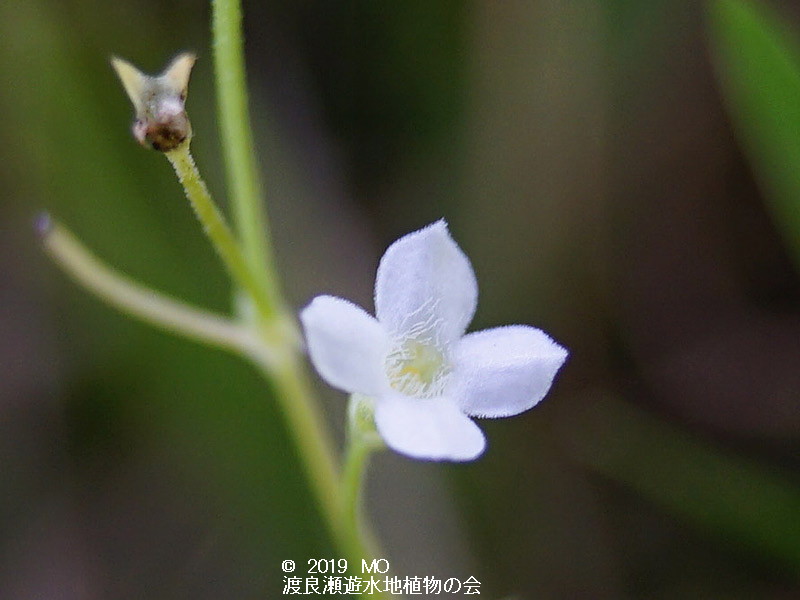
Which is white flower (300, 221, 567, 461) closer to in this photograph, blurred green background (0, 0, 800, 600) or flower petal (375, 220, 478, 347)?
flower petal (375, 220, 478, 347)

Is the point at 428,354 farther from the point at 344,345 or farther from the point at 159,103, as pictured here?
the point at 159,103

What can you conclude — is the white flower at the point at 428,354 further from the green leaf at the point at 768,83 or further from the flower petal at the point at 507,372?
the green leaf at the point at 768,83

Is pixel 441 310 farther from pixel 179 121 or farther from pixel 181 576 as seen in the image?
pixel 181 576

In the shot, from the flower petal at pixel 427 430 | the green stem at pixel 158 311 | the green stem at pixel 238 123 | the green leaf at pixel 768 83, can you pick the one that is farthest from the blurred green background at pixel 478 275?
the flower petal at pixel 427 430

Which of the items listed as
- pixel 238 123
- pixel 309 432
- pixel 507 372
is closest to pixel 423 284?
pixel 507 372

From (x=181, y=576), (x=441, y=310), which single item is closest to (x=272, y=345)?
(x=441, y=310)

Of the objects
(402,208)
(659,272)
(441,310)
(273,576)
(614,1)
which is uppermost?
(614,1)

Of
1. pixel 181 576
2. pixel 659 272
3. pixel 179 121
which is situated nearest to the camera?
pixel 179 121
